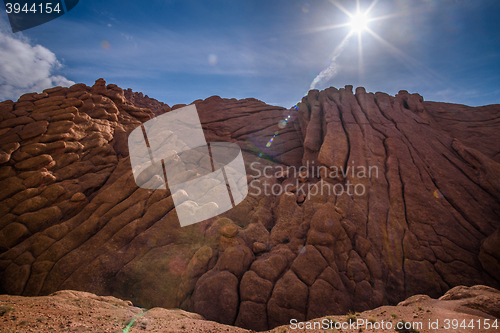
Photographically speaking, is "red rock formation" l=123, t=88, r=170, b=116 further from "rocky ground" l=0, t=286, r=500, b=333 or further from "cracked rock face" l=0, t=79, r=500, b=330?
"rocky ground" l=0, t=286, r=500, b=333

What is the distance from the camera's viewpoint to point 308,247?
13906mm

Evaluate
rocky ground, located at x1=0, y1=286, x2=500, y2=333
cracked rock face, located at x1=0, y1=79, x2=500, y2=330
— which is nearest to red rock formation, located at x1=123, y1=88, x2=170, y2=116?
cracked rock face, located at x1=0, y1=79, x2=500, y2=330

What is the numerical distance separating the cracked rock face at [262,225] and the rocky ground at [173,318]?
2847 millimetres

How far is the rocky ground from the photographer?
6516 millimetres

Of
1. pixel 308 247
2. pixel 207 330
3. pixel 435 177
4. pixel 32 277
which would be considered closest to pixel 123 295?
pixel 32 277

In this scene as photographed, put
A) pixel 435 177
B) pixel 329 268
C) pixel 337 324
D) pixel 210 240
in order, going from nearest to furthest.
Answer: pixel 337 324, pixel 329 268, pixel 210 240, pixel 435 177

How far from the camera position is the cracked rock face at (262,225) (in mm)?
12609

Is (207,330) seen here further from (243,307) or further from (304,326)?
(304,326)

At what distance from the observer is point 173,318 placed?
9.41 meters

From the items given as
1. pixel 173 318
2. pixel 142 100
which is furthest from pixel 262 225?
pixel 142 100

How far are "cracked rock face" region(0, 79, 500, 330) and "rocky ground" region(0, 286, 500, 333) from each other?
2847 mm

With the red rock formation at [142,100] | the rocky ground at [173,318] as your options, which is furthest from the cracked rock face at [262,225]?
the red rock formation at [142,100]

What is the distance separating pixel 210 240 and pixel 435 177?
68.9 feet

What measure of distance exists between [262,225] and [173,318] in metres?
8.98
